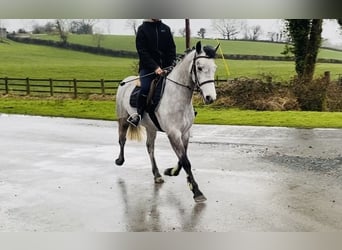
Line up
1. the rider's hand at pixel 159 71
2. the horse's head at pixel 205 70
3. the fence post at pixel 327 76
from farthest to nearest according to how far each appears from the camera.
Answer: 1. the fence post at pixel 327 76
2. the rider's hand at pixel 159 71
3. the horse's head at pixel 205 70

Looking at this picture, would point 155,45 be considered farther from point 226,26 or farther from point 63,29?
point 63,29

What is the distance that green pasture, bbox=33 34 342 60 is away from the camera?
124 inches

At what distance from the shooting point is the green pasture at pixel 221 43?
3.14 metres

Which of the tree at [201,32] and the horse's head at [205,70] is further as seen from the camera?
the tree at [201,32]

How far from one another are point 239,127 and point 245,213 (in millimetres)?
574

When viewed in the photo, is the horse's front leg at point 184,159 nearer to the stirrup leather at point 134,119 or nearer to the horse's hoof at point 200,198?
the horse's hoof at point 200,198

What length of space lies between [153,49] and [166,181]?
0.84 m

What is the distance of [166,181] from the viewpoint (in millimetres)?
3199

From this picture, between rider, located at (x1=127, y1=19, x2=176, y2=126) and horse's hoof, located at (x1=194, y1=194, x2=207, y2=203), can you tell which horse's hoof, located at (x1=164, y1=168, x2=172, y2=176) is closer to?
horse's hoof, located at (x1=194, y1=194, x2=207, y2=203)

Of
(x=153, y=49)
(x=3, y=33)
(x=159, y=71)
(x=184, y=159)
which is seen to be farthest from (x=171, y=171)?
(x=3, y=33)

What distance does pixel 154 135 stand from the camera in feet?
10.6

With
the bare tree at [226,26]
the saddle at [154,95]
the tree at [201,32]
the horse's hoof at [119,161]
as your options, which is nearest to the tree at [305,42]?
the bare tree at [226,26]

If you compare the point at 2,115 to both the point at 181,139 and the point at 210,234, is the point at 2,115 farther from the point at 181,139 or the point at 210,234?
the point at 210,234

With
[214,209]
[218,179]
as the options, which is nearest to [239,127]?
[218,179]
